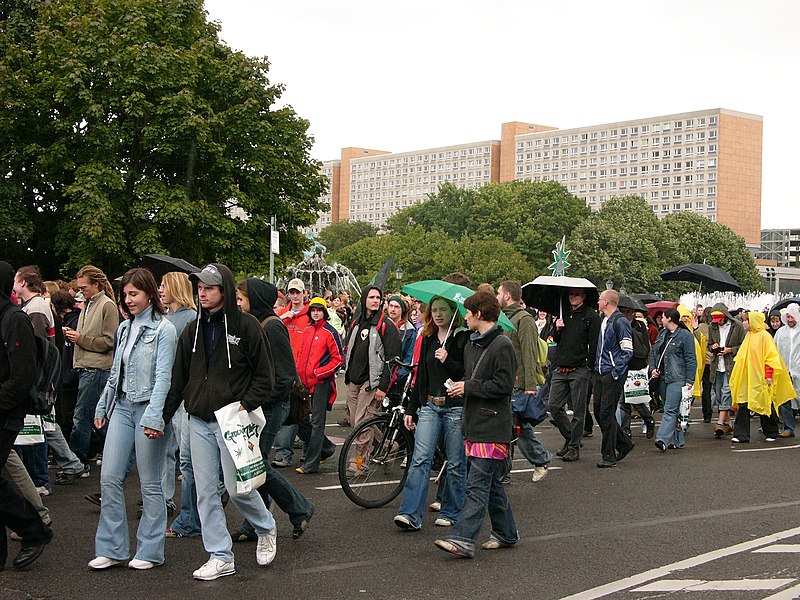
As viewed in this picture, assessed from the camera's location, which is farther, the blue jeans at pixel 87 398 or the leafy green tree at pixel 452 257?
the leafy green tree at pixel 452 257

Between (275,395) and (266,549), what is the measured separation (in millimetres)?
1050

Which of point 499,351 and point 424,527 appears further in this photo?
point 424,527

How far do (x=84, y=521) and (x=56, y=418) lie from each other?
2.53m

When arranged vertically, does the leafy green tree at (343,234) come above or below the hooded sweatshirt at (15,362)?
above

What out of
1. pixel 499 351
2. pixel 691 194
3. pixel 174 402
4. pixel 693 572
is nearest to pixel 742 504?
pixel 693 572

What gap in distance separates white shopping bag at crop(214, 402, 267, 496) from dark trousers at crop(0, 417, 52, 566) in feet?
4.11

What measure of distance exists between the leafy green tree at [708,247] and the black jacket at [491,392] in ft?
258

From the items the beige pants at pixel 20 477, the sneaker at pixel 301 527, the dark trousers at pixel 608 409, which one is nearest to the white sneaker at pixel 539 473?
the dark trousers at pixel 608 409

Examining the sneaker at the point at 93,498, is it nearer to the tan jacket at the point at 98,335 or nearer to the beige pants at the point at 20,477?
the beige pants at the point at 20,477

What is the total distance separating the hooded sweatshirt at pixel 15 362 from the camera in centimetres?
626

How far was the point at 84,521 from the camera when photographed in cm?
816

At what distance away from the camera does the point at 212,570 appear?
21.0 feet

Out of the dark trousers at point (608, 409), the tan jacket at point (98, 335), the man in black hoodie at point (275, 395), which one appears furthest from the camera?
the dark trousers at point (608, 409)

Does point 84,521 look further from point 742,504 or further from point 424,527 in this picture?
point 742,504
